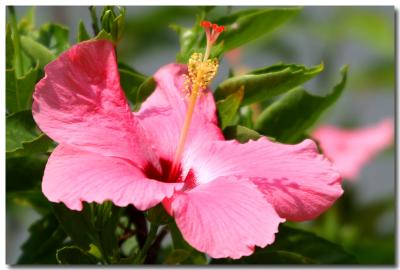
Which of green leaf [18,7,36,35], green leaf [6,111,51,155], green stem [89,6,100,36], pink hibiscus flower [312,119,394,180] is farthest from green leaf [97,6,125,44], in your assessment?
pink hibiscus flower [312,119,394,180]

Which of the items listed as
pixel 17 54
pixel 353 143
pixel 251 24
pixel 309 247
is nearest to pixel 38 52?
pixel 17 54

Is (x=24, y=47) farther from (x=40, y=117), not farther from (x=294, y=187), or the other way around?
(x=294, y=187)

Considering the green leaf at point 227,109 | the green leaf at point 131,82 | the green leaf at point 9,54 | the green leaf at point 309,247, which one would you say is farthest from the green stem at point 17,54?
the green leaf at point 309,247

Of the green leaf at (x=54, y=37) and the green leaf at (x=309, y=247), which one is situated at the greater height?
the green leaf at (x=54, y=37)

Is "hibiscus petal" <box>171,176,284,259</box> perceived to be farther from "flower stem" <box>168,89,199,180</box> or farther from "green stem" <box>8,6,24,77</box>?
"green stem" <box>8,6,24,77</box>

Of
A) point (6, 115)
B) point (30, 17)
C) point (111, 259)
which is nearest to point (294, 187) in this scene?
point (111, 259)

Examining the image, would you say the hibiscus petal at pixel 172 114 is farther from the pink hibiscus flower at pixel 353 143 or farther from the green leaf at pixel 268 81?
the pink hibiscus flower at pixel 353 143

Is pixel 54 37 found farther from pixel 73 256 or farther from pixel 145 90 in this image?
pixel 73 256

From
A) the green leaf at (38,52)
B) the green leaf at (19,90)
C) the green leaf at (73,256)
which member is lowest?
the green leaf at (73,256)
